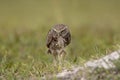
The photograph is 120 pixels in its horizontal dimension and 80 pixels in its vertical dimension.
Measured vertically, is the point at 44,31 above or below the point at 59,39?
below

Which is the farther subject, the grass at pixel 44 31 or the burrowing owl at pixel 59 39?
the burrowing owl at pixel 59 39

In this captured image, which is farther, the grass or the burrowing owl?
the burrowing owl

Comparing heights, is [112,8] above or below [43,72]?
below

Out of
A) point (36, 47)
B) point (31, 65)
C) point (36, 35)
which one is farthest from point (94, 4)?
point (31, 65)

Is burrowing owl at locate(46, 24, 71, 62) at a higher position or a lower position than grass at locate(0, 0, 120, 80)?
higher

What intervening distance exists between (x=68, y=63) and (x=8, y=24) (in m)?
8.37

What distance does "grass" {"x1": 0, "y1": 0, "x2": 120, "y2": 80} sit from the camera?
8.73 m

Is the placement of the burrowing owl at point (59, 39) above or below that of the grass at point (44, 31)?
above

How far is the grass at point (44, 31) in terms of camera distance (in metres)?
8.73

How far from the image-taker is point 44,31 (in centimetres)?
1487

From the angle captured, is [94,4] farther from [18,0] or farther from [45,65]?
[45,65]

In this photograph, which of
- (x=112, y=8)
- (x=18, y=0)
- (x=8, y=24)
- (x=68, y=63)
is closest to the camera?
(x=68, y=63)

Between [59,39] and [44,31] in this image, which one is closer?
[59,39]

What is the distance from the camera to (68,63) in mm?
8359
